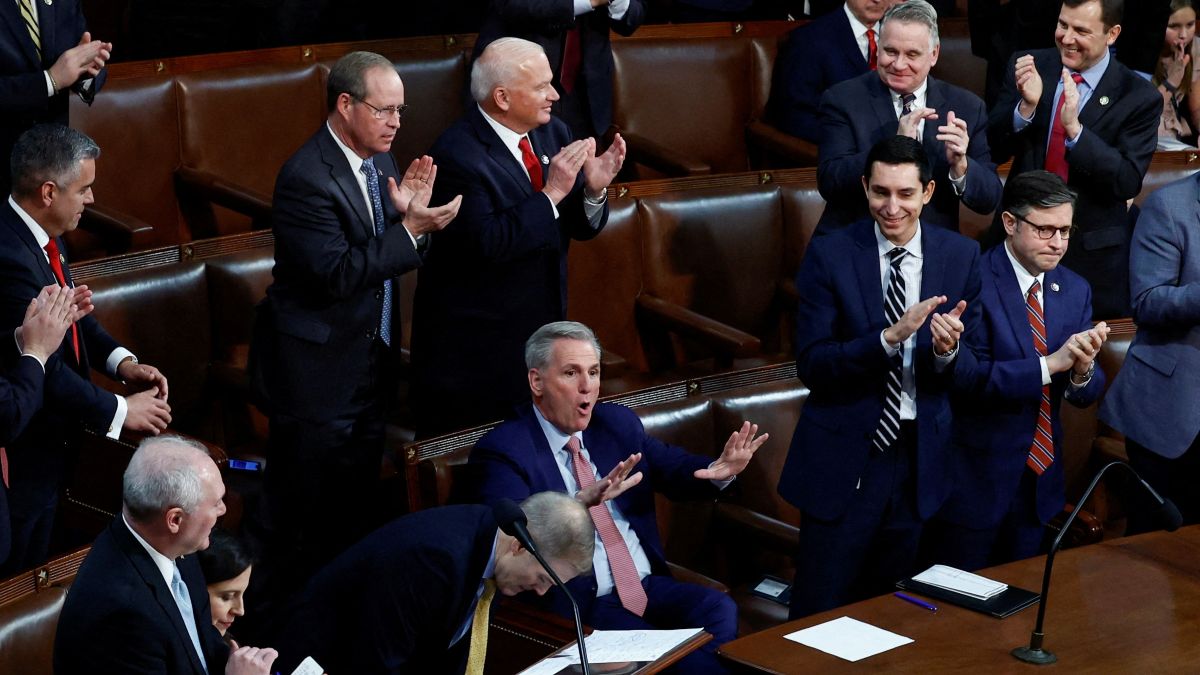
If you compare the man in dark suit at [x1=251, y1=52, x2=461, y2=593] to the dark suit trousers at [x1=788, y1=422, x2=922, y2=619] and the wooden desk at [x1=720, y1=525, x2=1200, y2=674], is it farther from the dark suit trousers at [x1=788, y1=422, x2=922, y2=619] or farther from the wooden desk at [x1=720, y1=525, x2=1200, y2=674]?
the wooden desk at [x1=720, y1=525, x2=1200, y2=674]

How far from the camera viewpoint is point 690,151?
4762mm

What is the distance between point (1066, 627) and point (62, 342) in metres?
1.85

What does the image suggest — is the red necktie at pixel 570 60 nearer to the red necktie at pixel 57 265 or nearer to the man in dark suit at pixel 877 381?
the man in dark suit at pixel 877 381

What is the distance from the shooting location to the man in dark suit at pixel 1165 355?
10.6 ft

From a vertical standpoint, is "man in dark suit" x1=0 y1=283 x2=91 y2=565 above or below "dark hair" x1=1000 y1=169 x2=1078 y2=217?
below

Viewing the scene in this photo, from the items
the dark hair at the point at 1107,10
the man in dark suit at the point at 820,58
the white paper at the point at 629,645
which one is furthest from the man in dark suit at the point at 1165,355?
the white paper at the point at 629,645

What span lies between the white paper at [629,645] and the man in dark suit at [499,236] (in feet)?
2.88

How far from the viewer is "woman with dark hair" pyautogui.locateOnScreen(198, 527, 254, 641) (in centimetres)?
269

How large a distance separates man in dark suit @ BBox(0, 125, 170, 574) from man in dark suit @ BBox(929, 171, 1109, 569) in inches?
62.2

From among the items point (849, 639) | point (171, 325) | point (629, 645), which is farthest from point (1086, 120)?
point (171, 325)

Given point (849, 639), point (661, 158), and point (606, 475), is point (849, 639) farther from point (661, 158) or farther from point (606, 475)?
point (661, 158)

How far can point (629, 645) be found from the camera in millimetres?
2635

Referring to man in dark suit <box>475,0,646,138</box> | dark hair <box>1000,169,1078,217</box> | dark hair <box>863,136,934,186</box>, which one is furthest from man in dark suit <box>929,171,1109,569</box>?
man in dark suit <box>475,0,646,138</box>

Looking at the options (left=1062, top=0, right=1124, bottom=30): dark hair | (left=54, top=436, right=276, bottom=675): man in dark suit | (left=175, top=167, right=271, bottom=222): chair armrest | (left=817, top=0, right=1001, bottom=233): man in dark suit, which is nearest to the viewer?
(left=54, top=436, right=276, bottom=675): man in dark suit
